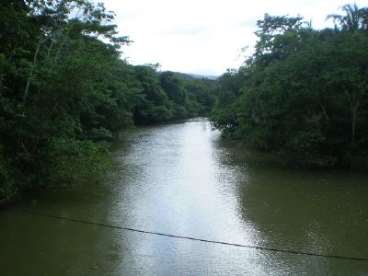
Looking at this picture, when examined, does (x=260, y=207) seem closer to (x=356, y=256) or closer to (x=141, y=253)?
(x=356, y=256)

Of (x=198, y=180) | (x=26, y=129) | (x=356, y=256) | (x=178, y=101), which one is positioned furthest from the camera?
(x=178, y=101)

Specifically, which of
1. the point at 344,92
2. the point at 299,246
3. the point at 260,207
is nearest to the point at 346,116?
the point at 344,92

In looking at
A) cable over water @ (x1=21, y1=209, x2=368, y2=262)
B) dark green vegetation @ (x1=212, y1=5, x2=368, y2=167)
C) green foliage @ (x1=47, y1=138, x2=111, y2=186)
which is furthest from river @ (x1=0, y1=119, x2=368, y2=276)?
dark green vegetation @ (x1=212, y1=5, x2=368, y2=167)

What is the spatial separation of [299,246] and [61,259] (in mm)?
4580

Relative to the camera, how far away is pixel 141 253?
811 cm

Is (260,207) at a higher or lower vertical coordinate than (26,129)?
lower

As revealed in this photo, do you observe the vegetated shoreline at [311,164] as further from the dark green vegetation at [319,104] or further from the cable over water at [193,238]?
the cable over water at [193,238]

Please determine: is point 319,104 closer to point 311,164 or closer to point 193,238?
point 311,164

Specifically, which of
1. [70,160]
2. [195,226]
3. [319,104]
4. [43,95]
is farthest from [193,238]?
[319,104]

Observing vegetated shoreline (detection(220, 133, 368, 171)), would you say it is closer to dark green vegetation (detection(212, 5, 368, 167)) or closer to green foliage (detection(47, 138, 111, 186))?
dark green vegetation (detection(212, 5, 368, 167))

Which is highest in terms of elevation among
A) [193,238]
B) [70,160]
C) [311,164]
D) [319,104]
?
[319,104]

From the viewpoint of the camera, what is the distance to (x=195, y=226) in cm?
980

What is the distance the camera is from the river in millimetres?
7586

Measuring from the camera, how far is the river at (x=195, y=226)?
7.59 meters
